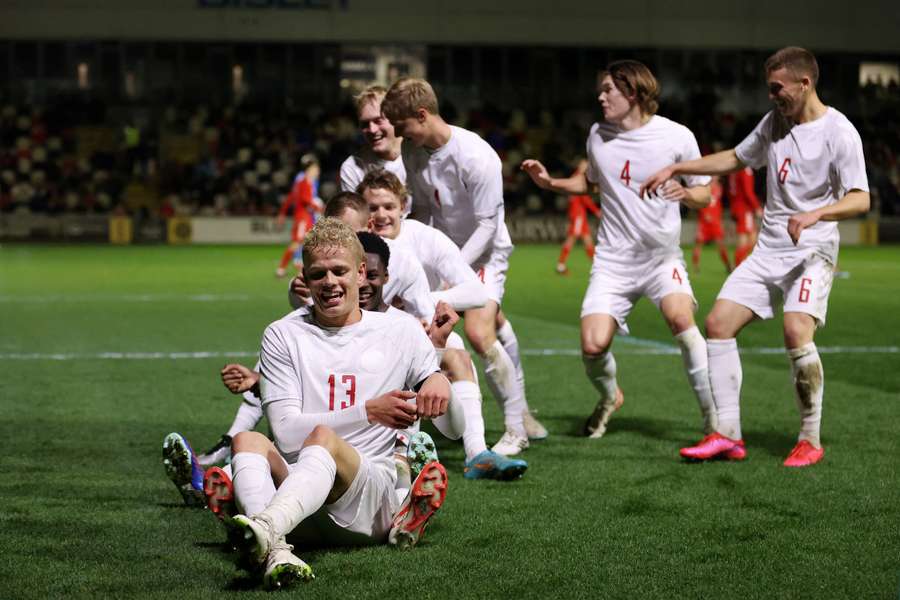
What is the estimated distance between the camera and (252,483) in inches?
186

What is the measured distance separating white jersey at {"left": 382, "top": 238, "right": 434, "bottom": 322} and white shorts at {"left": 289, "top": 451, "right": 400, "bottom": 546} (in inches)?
52.5

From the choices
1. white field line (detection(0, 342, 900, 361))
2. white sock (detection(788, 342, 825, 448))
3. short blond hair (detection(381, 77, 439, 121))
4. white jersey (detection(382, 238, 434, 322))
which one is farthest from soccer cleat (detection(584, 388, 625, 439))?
white field line (detection(0, 342, 900, 361))

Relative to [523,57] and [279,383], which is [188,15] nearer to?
[523,57]

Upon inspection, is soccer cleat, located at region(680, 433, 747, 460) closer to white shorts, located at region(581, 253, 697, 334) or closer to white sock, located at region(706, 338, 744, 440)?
white sock, located at region(706, 338, 744, 440)

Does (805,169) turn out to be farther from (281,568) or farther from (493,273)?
(281,568)

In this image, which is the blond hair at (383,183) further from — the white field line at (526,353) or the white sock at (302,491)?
the white field line at (526,353)

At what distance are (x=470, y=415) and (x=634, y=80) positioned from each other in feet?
7.46

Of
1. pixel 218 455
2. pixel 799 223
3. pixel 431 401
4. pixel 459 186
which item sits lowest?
pixel 218 455

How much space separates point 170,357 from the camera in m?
11.6

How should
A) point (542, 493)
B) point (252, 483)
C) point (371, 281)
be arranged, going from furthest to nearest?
point (542, 493) → point (371, 281) → point (252, 483)

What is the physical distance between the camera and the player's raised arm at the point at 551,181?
7809mm

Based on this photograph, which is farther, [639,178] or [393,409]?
[639,178]

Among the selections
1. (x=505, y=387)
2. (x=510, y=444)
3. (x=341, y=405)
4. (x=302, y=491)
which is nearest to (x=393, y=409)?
(x=341, y=405)

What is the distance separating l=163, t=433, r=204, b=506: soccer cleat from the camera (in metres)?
5.50
